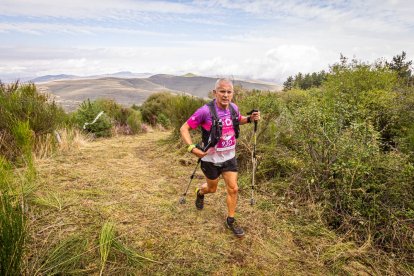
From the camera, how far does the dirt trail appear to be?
3059 millimetres

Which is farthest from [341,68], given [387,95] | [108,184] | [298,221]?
[108,184]

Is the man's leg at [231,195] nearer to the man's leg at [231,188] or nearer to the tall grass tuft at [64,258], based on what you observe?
the man's leg at [231,188]

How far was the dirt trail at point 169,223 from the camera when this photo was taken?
306 centimetres

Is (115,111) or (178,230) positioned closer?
(178,230)

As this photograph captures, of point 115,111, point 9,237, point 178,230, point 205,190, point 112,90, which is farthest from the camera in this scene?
point 112,90

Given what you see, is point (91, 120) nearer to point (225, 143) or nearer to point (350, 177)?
point (225, 143)

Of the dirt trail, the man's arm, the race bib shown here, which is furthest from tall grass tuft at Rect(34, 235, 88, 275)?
the race bib

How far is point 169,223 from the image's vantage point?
3.78 metres

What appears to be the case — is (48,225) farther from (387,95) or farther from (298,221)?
(387,95)

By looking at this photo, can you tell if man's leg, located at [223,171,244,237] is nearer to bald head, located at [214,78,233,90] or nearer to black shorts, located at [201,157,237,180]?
black shorts, located at [201,157,237,180]

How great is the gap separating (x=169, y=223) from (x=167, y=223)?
0.09ft

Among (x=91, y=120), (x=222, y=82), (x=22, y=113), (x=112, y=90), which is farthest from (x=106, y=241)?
(x=112, y=90)

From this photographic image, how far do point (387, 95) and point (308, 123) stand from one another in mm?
4734

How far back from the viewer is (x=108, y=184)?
5.02 m
